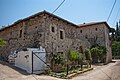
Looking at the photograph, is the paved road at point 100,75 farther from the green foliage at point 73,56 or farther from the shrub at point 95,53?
the shrub at point 95,53

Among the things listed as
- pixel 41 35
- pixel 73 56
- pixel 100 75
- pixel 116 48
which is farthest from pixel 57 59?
pixel 116 48

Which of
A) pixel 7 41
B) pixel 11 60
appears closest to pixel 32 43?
pixel 11 60

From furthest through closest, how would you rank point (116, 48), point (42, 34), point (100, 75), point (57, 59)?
point (116, 48), point (42, 34), point (57, 59), point (100, 75)

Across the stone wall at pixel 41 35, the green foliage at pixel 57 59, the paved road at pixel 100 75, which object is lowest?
the paved road at pixel 100 75

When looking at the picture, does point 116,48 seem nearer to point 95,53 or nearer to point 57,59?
point 95,53

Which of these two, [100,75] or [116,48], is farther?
[116,48]

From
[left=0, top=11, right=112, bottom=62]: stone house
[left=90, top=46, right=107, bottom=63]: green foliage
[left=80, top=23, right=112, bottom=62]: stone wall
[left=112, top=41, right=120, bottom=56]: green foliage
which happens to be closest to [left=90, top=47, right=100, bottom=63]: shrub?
[left=90, top=46, right=107, bottom=63]: green foliage

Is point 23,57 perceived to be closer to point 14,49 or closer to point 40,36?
point 40,36

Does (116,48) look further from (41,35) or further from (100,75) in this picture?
(41,35)

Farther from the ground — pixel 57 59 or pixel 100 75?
pixel 57 59

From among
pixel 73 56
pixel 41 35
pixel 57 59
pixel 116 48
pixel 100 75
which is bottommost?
pixel 100 75

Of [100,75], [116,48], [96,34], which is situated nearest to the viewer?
[100,75]

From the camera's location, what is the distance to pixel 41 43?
16812 millimetres

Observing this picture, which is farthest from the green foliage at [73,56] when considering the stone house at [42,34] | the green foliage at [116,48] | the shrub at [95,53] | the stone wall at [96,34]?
the green foliage at [116,48]
